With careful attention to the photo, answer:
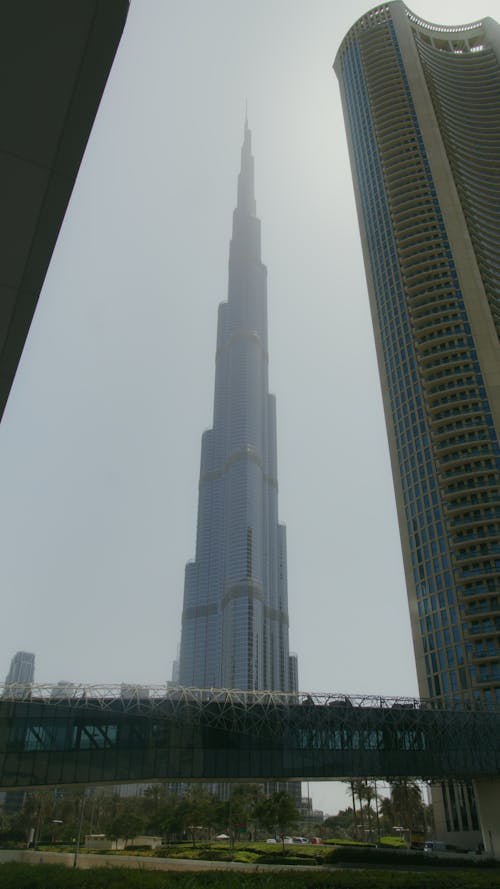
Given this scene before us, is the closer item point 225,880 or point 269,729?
point 225,880

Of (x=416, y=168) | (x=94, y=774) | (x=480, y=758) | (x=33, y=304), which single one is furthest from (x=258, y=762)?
(x=416, y=168)

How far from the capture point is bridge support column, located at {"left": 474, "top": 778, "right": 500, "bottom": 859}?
66750 millimetres

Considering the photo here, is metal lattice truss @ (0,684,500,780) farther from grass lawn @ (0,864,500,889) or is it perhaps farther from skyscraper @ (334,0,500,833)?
grass lawn @ (0,864,500,889)

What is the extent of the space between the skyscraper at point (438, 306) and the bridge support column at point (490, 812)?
10077 mm

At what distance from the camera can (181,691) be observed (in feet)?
199

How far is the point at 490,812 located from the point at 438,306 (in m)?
81.8

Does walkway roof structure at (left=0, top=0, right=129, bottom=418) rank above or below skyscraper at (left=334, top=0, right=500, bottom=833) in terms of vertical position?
below

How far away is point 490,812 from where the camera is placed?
6912 centimetres

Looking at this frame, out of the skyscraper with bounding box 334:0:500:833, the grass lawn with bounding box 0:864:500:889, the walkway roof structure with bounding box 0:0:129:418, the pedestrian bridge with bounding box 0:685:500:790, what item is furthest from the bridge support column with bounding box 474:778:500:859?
the walkway roof structure with bounding box 0:0:129:418

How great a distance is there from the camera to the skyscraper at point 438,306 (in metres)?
98.8

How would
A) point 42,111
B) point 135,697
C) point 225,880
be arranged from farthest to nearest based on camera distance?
1. point 135,697
2. point 225,880
3. point 42,111

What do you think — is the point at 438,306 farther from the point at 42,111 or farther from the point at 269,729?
the point at 42,111

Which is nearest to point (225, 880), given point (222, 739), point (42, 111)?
point (42, 111)

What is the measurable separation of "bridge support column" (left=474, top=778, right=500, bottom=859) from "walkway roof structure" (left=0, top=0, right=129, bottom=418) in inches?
3104
